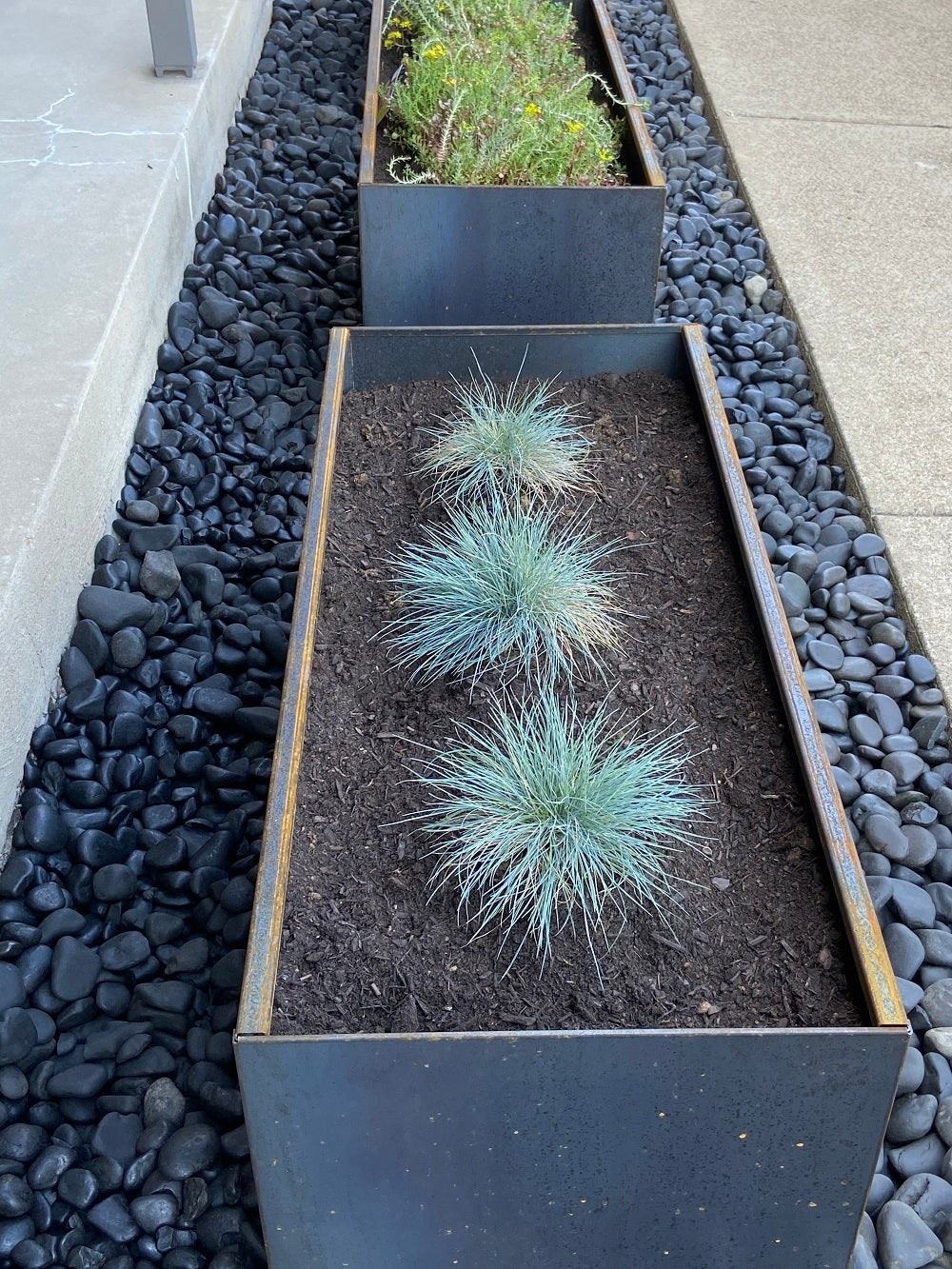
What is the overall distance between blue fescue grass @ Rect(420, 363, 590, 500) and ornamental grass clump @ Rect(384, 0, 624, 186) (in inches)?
33.4

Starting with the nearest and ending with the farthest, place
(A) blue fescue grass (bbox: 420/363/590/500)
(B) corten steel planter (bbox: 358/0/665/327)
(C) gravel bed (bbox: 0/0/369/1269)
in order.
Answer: (C) gravel bed (bbox: 0/0/369/1269), (A) blue fescue grass (bbox: 420/363/590/500), (B) corten steel planter (bbox: 358/0/665/327)

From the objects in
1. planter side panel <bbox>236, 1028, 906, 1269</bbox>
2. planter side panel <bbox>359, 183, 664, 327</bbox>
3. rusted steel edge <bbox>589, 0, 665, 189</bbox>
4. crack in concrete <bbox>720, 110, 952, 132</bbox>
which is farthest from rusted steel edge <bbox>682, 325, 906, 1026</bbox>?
crack in concrete <bbox>720, 110, 952, 132</bbox>

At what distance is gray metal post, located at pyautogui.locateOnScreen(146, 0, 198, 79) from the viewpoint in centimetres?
339

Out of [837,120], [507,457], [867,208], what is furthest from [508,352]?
[837,120]

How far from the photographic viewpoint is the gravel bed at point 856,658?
5.58 feet

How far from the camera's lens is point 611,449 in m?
2.35

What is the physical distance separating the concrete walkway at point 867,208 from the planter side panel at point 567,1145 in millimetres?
1179

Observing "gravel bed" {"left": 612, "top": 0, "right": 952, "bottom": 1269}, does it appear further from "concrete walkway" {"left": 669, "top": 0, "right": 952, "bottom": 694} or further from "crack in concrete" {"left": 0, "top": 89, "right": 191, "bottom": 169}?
"crack in concrete" {"left": 0, "top": 89, "right": 191, "bottom": 169}

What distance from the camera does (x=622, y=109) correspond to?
134 inches

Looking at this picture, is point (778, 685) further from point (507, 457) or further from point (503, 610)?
point (507, 457)

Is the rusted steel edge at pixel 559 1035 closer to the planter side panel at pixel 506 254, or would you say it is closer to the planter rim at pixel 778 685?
the planter rim at pixel 778 685

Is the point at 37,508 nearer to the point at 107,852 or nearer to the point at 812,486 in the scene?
the point at 107,852

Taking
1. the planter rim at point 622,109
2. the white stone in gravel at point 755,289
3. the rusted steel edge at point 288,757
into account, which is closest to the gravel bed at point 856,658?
the white stone in gravel at point 755,289

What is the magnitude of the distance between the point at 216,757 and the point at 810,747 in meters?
1.05
